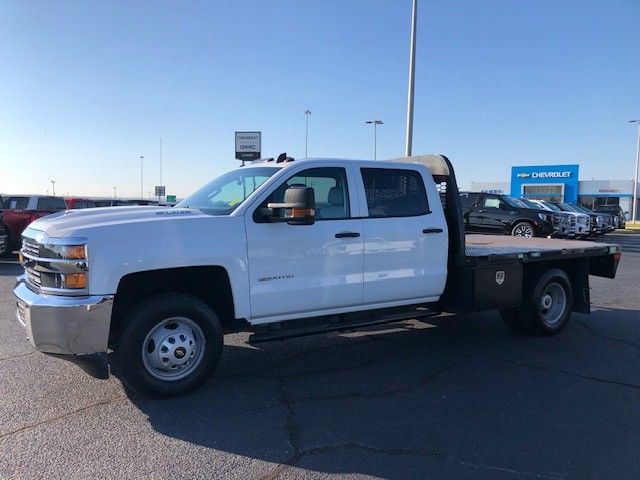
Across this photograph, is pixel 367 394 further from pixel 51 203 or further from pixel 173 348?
pixel 51 203

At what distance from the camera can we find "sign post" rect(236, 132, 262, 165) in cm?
1939

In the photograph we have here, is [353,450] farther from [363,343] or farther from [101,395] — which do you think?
[363,343]

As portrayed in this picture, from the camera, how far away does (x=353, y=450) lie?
377 cm

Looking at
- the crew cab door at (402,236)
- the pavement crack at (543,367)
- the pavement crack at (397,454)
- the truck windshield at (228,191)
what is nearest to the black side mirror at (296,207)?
the truck windshield at (228,191)

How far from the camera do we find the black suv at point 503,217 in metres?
19.3

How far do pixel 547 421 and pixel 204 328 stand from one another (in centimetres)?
282

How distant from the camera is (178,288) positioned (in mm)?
4875

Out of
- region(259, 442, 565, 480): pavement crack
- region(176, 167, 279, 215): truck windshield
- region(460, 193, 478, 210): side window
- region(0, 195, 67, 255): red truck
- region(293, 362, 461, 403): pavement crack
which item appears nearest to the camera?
region(259, 442, 565, 480): pavement crack

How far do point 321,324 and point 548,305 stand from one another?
11.2 ft

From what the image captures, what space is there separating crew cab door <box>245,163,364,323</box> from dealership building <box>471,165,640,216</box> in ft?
184

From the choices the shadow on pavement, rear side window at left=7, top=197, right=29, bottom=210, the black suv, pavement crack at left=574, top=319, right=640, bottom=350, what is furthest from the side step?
the black suv

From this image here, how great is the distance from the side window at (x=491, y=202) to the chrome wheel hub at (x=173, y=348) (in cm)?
1708

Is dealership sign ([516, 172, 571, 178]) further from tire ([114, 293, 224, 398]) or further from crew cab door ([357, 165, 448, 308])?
tire ([114, 293, 224, 398])

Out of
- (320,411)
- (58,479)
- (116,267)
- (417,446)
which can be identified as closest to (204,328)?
(116,267)
